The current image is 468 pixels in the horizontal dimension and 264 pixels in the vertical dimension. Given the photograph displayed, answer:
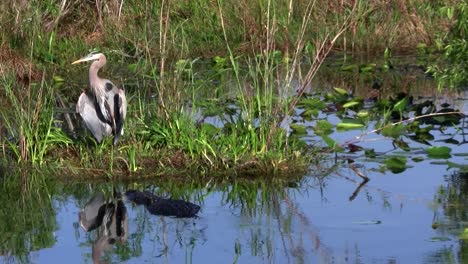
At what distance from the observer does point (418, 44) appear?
1499cm

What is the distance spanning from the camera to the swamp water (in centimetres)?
704

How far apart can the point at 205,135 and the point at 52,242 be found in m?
2.12

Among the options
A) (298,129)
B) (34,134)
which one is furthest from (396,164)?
(34,134)

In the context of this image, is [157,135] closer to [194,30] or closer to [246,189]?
[246,189]

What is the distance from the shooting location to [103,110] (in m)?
9.40

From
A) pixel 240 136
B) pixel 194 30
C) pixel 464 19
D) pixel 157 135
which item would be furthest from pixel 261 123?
pixel 194 30

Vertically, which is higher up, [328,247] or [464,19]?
[464,19]

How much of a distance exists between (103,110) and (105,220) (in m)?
1.61

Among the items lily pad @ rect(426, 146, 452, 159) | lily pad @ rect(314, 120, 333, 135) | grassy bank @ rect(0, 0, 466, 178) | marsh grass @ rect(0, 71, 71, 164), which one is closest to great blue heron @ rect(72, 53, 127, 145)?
grassy bank @ rect(0, 0, 466, 178)

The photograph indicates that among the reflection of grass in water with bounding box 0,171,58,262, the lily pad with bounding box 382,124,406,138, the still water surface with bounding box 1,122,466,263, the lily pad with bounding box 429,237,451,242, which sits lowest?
the reflection of grass in water with bounding box 0,171,58,262

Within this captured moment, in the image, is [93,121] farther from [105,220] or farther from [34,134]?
[105,220]

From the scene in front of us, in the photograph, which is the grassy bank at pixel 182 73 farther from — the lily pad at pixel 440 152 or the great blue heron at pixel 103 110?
the lily pad at pixel 440 152

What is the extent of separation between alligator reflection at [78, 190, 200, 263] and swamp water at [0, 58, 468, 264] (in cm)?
3

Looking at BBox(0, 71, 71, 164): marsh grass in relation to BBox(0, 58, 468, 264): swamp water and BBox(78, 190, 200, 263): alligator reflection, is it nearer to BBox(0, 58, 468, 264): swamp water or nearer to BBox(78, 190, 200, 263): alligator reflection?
BBox(0, 58, 468, 264): swamp water
